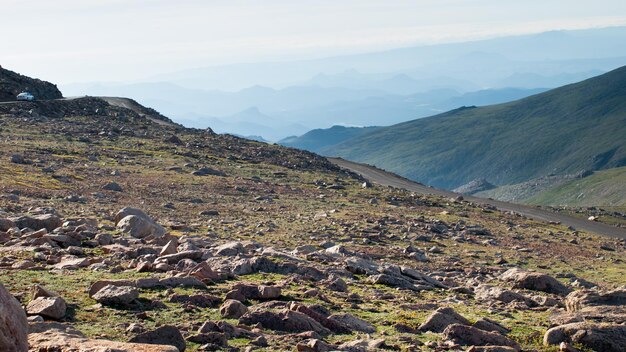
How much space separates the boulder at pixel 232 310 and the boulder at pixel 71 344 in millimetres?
3969

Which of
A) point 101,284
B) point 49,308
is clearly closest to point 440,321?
point 101,284

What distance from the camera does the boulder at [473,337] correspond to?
16562mm

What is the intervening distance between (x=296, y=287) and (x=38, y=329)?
345 inches

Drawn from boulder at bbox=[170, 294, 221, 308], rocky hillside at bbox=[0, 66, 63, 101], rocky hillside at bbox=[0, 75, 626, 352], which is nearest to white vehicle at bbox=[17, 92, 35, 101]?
rocky hillside at bbox=[0, 66, 63, 101]

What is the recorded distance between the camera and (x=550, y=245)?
47.5 m

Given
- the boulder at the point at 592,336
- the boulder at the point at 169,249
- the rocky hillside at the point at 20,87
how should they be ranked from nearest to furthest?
the boulder at the point at 592,336 → the boulder at the point at 169,249 → the rocky hillside at the point at 20,87

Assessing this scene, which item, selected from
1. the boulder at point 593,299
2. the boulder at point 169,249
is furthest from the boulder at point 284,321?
the boulder at point 593,299

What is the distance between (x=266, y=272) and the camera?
2302 cm

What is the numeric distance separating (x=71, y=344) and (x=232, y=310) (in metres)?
5.02

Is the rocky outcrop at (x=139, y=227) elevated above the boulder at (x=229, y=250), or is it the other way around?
the rocky outcrop at (x=139, y=227)

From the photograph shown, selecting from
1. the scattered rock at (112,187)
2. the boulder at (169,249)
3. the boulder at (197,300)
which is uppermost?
the scattered rock at (112,187)

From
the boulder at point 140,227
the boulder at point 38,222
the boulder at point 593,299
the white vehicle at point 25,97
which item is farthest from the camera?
the white vehicle at point 25,97

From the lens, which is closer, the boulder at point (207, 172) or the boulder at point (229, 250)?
the boulder at point (229, 250)

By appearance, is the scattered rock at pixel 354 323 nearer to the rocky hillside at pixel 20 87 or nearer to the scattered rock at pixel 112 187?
the scattered rock at pixel 112 187
